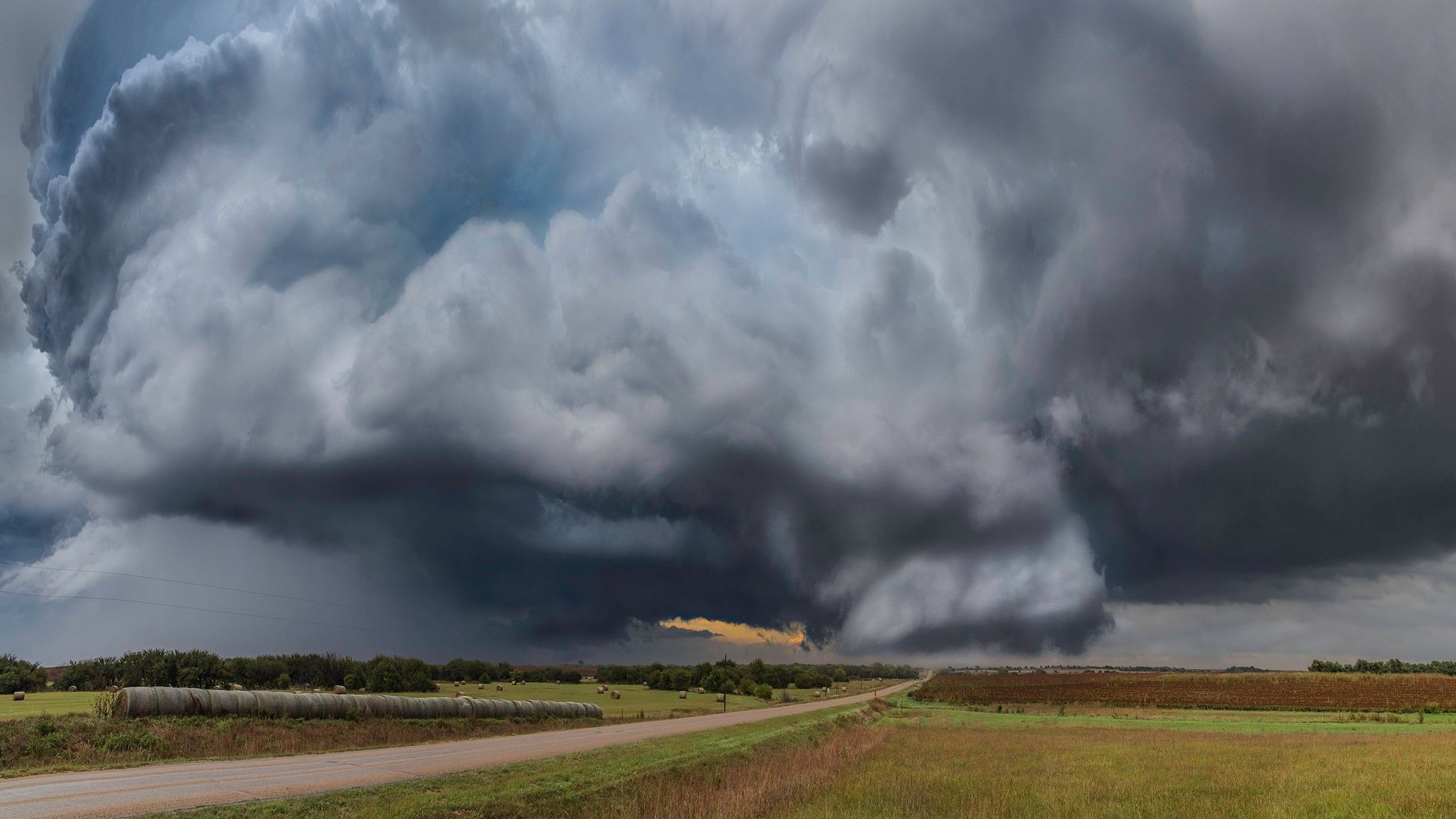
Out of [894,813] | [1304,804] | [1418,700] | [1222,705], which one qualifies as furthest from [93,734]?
[1418,700]

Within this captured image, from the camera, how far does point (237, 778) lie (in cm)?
2595

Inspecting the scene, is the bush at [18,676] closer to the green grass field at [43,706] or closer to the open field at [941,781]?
the green grass field at [43,706]

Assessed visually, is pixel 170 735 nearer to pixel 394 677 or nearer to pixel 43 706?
pixel 43 706

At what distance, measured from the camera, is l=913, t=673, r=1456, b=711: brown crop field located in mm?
99438

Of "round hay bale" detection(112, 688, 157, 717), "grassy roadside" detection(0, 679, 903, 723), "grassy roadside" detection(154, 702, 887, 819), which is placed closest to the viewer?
"grassy roadside" detection(154, 702, 887, 819)

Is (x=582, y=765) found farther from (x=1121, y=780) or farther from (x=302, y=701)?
(x=302, y=701)

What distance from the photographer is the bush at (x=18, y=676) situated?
64.2 meters

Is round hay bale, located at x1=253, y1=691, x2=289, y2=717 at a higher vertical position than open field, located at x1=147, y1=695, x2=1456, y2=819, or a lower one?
higher

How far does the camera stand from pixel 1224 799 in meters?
23.9

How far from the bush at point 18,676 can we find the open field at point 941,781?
58.0m

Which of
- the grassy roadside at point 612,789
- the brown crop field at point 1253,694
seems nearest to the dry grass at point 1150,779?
the grassy roadside at point 612,789

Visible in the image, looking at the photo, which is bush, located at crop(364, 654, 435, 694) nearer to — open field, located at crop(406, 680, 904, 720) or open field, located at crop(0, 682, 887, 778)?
open field, located at crop(406, 680, 904, 720)

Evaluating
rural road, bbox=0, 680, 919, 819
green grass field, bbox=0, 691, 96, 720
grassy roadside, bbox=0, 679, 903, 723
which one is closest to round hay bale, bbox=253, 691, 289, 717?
rural road, bbox=0, 680, 919, 819

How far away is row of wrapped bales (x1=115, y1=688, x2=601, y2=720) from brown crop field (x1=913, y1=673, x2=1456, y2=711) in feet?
273
